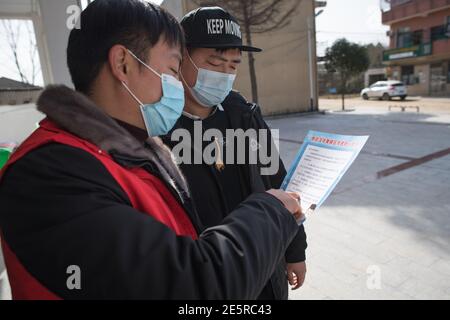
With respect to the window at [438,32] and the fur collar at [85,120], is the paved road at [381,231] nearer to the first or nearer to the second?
the fur collar at [85,120]

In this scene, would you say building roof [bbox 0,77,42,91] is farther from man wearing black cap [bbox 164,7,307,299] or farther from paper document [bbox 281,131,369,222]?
paper document [bbox 281,131,369,222]

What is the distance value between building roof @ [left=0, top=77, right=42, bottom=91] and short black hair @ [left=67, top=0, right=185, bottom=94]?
11.0 ft

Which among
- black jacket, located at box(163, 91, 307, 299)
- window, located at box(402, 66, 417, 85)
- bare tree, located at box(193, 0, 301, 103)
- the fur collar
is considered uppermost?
bare tree, located at box(193, 0, 301, 103)

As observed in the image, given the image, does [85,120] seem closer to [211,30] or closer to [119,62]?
[119,62]

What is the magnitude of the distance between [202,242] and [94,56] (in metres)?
0.55

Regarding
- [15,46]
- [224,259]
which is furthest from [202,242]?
[15,46]

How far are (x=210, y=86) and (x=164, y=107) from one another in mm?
642

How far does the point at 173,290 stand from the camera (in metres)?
0.63

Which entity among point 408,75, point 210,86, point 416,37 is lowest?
point 210,86

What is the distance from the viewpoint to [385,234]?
10.3ft

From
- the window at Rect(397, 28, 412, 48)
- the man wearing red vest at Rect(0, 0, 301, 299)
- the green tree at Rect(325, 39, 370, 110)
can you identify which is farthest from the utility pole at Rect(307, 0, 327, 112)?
the man wearing red vest at Rect(0, 0, 301, 299)

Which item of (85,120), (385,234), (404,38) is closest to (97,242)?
(85,120)

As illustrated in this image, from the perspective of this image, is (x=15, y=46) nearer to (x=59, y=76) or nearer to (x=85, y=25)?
(x=59, y=76)

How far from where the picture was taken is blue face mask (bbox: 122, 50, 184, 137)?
972 mm
